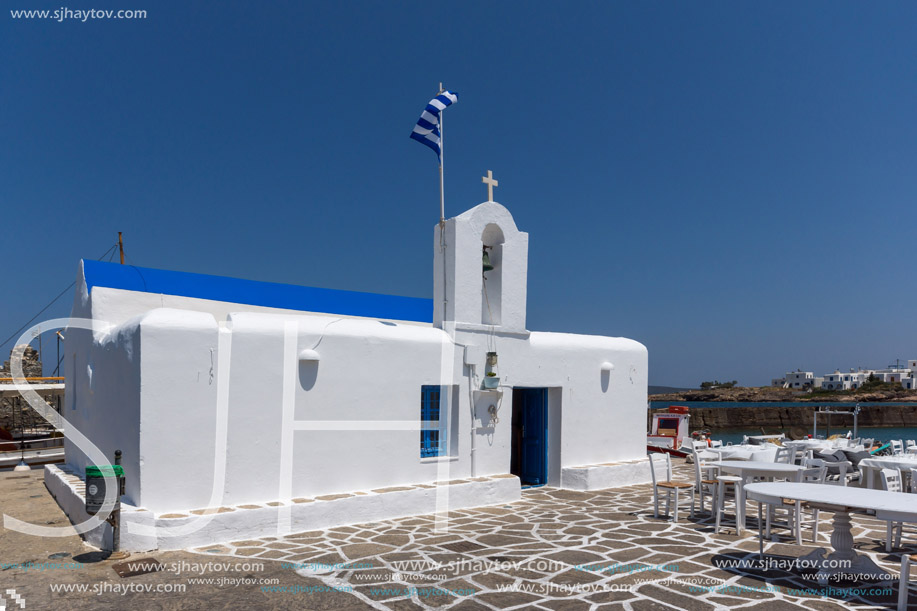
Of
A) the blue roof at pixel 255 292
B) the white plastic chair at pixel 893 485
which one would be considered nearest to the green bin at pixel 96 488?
the blue roof at pixel 255 292

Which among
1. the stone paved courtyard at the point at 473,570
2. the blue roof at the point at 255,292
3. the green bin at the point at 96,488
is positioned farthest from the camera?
the blue roof at the point at 255,292

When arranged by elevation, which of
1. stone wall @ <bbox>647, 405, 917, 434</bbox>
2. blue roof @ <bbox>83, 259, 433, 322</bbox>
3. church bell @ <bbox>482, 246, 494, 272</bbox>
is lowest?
stone wall @ <bbox>647, 405, 917, 434</bbox>

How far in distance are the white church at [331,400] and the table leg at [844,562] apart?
17.5 feet

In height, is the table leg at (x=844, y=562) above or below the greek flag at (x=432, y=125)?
below

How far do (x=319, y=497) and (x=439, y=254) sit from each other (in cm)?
474

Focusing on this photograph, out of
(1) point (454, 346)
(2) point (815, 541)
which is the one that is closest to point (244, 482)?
(1) point (454, 346)

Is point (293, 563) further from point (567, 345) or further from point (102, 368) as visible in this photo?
point (567, 345)

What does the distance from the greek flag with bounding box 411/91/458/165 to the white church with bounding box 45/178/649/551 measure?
1434mm

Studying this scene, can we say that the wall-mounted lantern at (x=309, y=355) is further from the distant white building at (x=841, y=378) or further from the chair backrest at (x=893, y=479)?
the distant white building at (x=841, y=378)

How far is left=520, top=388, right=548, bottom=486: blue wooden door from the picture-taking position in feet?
41.7

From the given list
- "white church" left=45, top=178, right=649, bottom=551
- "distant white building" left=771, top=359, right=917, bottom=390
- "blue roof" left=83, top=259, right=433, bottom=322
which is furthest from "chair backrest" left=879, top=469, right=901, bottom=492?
"distant white building" left=771, top=359, right=917, bottom=390

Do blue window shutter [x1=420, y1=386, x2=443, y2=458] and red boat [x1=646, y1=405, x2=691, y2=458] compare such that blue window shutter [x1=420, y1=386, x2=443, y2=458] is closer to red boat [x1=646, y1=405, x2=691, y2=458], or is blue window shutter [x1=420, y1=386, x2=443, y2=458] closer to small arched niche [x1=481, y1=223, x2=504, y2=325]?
small arched niche [x1=481, y1=223, x2=504, y2=325]

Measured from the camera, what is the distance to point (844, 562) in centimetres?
683

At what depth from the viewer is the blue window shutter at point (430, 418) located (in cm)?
1098
